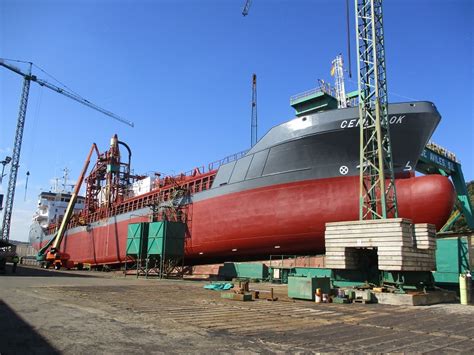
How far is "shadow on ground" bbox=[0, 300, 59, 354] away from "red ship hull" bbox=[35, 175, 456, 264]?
47.1 feet

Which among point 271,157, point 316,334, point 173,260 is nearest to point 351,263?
point 316,334

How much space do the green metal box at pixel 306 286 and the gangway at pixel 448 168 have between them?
23.9 metres

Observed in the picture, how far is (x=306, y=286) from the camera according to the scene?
11.7 meters

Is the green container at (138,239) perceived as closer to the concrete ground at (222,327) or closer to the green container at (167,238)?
the green container at (167,238)

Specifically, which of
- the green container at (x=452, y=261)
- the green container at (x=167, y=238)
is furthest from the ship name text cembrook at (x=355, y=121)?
the green container at (x=167, y=238)

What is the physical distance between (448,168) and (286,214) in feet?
72.4

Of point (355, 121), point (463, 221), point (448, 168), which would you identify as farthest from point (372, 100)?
point (463, 221)

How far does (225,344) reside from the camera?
567cm

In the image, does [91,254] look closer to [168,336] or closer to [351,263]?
[351,263]

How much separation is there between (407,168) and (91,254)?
3156cm

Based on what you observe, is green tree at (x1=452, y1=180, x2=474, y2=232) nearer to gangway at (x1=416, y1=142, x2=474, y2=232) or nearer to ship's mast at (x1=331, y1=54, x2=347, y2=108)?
gangway at (x1=416, y1=142, x2=474, y2=232)

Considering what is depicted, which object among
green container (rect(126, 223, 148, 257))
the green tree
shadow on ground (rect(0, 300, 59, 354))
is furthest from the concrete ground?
the green tree

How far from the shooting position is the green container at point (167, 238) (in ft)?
78.4

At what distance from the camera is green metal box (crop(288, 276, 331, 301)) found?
38.1ft
